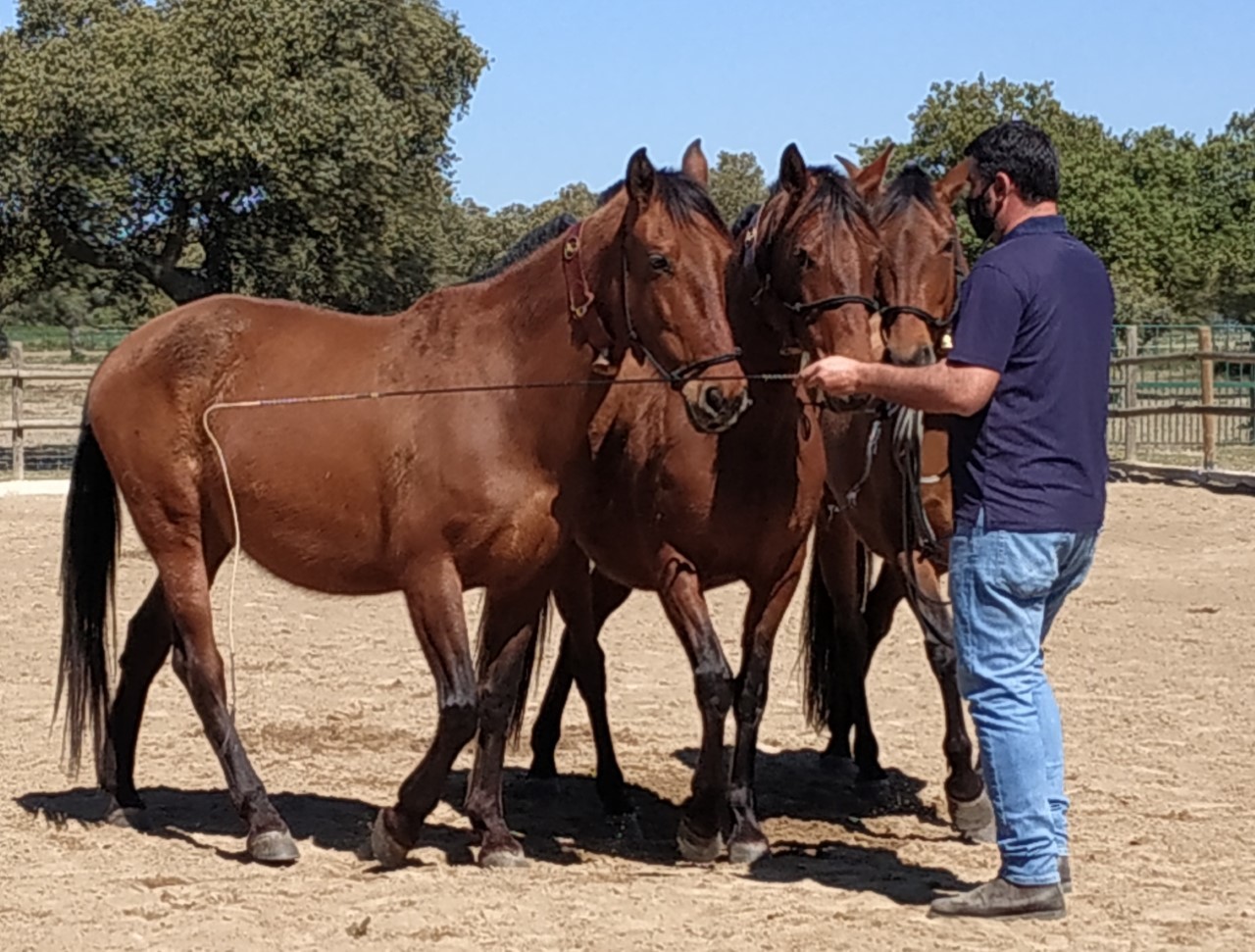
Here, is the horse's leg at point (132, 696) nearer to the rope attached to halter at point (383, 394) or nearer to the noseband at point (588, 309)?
the rope attached to halter at point (383, 394)

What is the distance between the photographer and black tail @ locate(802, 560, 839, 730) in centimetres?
711

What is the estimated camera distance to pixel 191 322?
5797mm

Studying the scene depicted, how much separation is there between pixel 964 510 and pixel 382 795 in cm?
303

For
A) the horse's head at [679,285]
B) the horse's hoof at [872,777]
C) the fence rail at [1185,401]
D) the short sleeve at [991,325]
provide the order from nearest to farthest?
the short sleeve at [991,325], the horse's head at [679,285], the horse's hoof at [872,777], the fence rail at [1185,401]

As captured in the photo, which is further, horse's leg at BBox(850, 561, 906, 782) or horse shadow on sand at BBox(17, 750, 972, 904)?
horse's leg at BBox(850, 561, 906, 782)

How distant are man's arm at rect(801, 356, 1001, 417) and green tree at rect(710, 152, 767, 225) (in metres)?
70.3

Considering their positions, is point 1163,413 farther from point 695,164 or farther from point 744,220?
point 695,164

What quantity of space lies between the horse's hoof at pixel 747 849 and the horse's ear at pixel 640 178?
2.08 meters

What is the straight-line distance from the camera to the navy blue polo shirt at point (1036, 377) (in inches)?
162

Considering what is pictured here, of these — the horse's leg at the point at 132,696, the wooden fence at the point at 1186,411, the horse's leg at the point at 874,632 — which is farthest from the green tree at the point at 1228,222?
the horse's leg at the point at 132,696

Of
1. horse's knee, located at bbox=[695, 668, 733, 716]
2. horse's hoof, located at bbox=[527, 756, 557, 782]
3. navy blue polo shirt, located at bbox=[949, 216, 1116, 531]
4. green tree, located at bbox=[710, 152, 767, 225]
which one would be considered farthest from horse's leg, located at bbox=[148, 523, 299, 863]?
green tree, located at bbox=[710, 152, 767, 225]

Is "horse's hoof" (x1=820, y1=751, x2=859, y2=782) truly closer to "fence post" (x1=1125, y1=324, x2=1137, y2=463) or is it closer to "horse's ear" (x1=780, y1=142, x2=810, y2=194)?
"horse's ear" (x1=780, y1=142, x2=810, y2=194)

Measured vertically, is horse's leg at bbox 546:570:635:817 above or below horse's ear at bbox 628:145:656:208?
below

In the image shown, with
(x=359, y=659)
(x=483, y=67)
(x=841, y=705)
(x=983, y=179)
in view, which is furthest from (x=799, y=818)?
(x=483, y=67)
